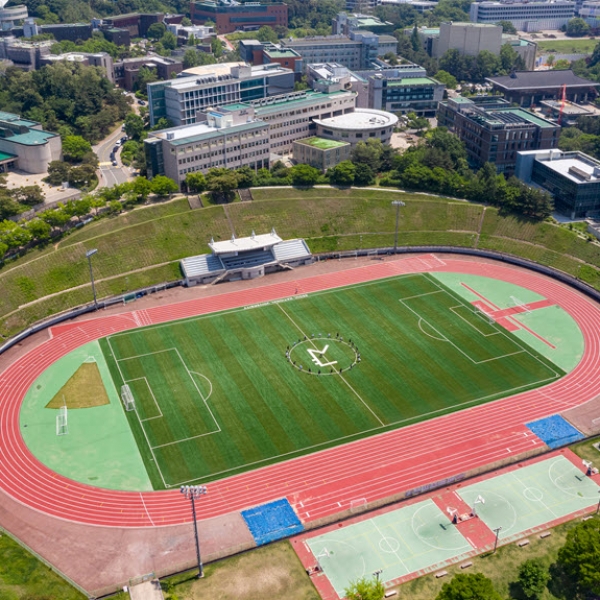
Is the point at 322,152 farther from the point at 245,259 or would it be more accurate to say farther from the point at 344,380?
the point at 344,380

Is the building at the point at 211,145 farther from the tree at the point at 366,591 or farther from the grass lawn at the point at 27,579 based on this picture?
the tree at the point at 366,591

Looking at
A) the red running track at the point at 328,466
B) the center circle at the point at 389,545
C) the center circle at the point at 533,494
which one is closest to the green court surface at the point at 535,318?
the red running track at the point at 328,466

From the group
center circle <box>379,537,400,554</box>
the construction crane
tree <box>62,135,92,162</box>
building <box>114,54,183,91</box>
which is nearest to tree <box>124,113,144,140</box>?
tree <box>62,135,92,162</box>

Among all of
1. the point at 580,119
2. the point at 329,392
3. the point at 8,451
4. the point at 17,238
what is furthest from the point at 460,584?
the point at 580,119

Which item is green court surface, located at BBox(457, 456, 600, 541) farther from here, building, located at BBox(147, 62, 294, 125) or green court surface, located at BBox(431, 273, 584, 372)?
building, located at BBox(147, 62, 294, 125)

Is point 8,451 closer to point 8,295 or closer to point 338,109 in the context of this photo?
point 8,295

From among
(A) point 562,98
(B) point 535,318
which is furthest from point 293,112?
(A) point 562,98
